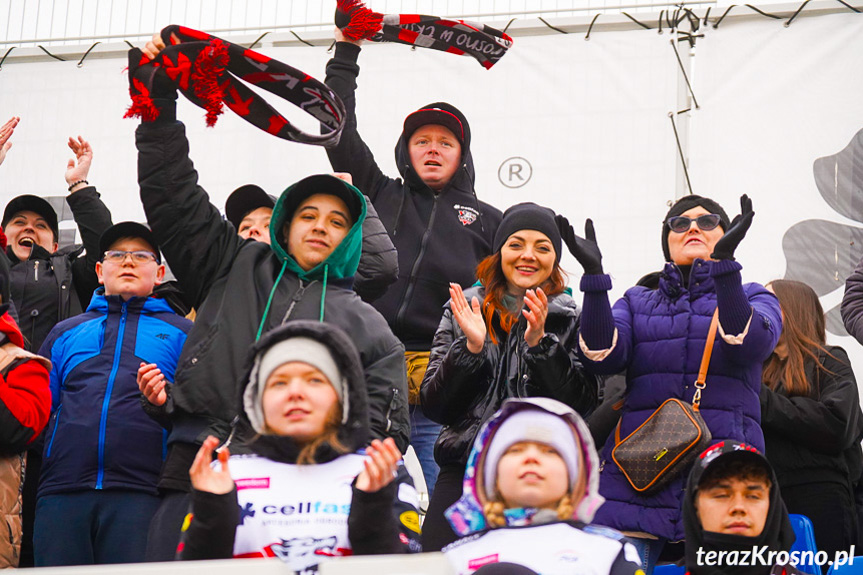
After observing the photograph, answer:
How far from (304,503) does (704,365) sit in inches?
63.4

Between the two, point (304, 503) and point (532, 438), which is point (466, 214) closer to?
point (532, 438)

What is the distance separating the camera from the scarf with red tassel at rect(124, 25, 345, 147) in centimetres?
378

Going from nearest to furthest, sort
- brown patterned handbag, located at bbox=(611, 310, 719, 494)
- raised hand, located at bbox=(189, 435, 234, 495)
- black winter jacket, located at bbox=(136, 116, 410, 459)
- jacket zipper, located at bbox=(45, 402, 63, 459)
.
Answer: raised hand, located at bbox=(189, 435, 234, 495) < black winter jacket, located at bbox=(136, 116, 410, 459) < brown patterned handbag, located at bbox=(611, 310, 719, 494) < jacket zipper, located at bbox=(45, 402, 63, 459)

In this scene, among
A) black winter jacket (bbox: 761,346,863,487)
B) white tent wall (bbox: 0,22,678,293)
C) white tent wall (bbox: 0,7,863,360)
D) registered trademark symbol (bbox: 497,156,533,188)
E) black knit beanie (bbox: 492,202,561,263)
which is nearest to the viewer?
black winter jacket (bbox: 761,346,863,487)

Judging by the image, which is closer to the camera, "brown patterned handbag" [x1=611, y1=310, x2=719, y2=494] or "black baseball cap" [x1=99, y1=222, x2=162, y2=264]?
"brown patterned handbag" [x1=611, y1=310, x2=719, y2=494]

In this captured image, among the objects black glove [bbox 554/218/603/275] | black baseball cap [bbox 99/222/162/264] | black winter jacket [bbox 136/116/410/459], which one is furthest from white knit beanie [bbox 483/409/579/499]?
black baseball cap [bbox 99/222/162/264]

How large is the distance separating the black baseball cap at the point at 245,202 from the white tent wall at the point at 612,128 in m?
1.74

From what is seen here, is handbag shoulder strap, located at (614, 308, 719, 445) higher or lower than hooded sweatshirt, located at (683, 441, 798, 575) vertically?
higher

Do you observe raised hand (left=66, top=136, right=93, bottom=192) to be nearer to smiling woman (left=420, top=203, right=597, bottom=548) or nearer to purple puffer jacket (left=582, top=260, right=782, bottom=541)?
smiling woman (left=420, top=203, right=597, bottom=548)

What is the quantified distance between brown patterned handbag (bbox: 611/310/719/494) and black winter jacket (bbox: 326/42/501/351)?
1.14 meters

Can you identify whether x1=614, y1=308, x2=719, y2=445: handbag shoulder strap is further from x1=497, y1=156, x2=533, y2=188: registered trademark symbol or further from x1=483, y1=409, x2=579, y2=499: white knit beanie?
x1=497, y1=156, x2=533, y2=188: registered trademark symbol

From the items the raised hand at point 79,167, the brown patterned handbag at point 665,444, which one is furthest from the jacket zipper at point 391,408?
the raised hand at point 79,167

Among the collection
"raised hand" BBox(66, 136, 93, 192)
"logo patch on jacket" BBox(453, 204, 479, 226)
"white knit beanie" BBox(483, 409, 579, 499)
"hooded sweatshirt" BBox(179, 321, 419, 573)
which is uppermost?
"raised hand" BBox(66, 136, 93, 192)

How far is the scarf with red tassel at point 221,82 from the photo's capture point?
3.78 meters
